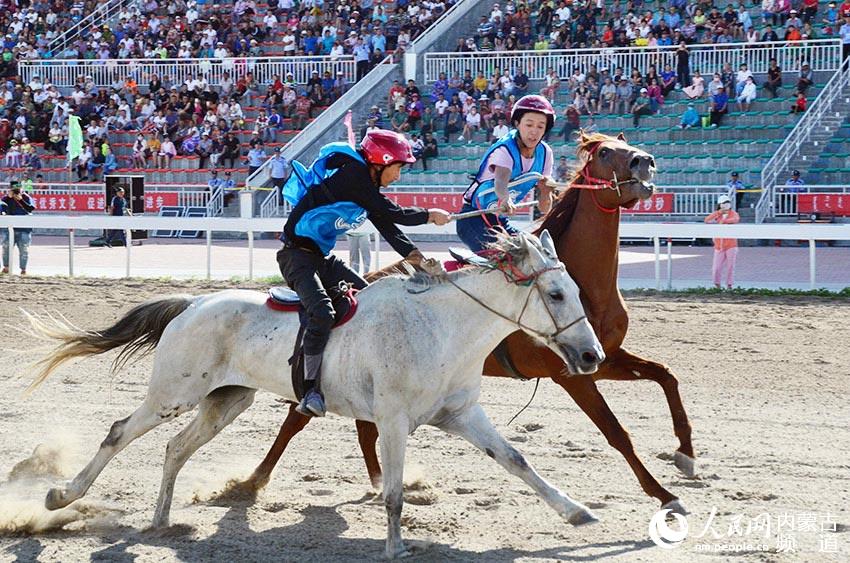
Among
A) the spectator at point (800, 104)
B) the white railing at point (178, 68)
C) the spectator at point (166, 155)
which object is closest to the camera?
the spectator at point (800, 104)

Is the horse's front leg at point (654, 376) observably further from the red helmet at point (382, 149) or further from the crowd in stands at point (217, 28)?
the crowd in stands at point (217, 28)

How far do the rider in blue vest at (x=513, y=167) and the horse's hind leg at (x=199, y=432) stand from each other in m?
2.03

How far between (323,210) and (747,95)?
23293 mm

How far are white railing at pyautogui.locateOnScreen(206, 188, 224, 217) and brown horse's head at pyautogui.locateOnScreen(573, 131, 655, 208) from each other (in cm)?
2401

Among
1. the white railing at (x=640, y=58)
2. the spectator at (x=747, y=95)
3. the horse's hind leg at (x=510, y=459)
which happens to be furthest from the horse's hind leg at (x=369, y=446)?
the white railing at (x=640, y=58)

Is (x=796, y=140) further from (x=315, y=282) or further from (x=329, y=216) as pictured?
(x=315, y=282)

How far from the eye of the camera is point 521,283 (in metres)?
6.23

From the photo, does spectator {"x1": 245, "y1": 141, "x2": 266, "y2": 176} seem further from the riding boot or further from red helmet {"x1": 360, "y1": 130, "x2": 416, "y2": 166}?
the riding boot

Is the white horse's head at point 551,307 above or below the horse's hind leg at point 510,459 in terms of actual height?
above

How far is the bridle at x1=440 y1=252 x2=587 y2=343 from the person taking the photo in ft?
20.1

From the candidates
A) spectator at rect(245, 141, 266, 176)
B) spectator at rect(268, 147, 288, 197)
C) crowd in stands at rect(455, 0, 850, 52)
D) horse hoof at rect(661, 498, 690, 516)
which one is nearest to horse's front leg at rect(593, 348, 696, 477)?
horse hoof at rect(661, 498, 690, 516)

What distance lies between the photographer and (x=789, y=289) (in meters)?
16.7

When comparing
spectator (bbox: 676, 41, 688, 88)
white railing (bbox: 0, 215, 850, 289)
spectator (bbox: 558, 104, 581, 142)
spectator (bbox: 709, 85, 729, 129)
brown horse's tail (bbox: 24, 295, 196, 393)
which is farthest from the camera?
spectator (bbox: 676, 41, 688, 88)

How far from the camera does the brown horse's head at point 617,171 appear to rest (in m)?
7.57
